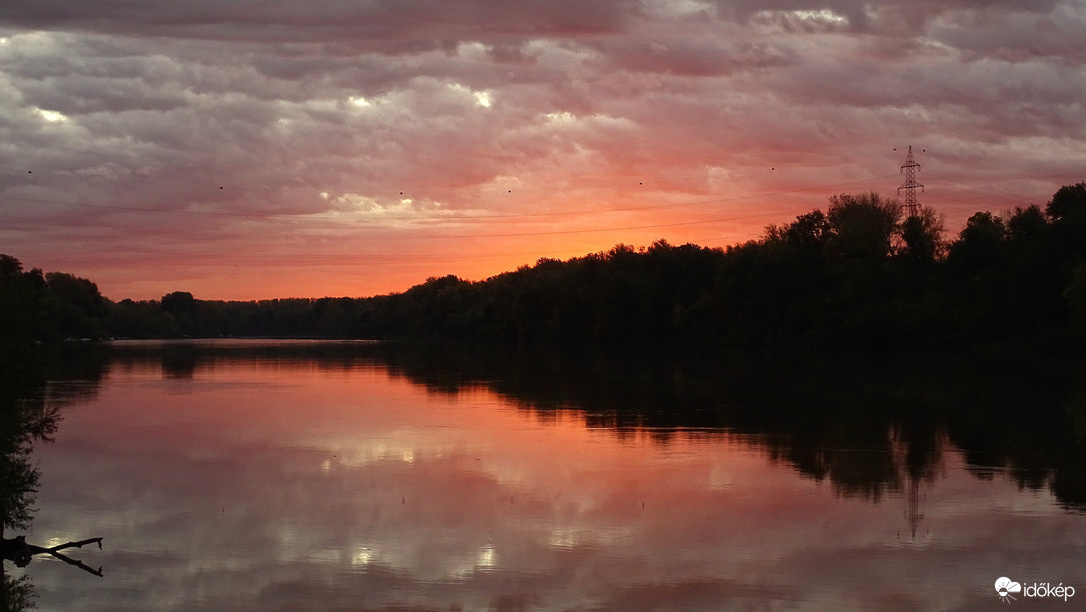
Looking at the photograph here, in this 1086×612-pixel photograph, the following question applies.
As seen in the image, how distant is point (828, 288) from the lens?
323 ft

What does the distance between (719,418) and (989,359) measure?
130ft

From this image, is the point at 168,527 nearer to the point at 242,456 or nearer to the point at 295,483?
the point at 295,483

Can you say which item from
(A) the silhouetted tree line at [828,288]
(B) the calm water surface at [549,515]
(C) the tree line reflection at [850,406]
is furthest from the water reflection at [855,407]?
(A) the silhouetted tree line at [828,288]

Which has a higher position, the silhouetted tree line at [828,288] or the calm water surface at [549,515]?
the silhouetted tree line at [828,288]

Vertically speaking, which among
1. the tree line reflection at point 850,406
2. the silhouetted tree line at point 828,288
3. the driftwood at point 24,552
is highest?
the silhouetted tree line at point 828,288

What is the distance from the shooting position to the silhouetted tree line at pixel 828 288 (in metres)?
78.4

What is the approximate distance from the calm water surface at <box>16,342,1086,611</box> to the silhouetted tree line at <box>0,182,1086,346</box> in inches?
1775

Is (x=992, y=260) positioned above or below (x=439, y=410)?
above

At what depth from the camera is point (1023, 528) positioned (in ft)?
58.3

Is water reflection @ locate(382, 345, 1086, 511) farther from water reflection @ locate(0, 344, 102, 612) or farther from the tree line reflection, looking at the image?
water reflection @ locate(0, 344, 102, 612)

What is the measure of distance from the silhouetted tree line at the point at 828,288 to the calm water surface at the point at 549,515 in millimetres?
45092

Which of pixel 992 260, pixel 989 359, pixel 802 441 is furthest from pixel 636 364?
pixel 802 441

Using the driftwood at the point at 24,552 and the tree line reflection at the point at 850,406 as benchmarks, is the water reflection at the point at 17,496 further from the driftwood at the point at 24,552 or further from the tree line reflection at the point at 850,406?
the tree line reflection at the point at 850,406

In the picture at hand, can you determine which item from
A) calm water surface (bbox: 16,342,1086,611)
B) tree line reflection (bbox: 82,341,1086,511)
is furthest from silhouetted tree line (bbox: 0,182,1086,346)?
calm water surface (bbox: 16,342,1086,611)
